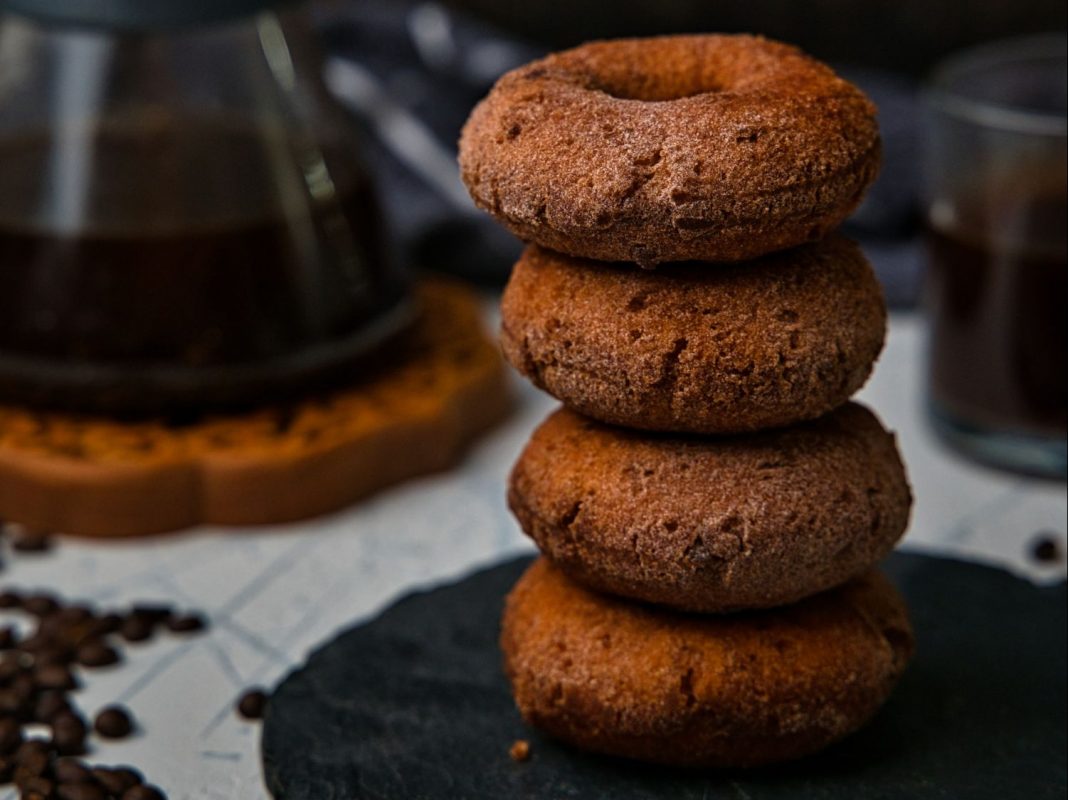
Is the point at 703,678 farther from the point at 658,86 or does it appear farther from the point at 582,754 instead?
the point at 658,86

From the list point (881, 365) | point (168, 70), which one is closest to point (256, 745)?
point (168, 70)

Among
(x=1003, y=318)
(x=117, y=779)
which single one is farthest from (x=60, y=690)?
(x=1003, y=318)

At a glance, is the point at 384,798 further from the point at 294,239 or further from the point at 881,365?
the point at 881,365

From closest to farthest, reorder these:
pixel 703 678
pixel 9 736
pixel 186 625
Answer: pixel 703 678, pixel 9 736, pixel 186 625

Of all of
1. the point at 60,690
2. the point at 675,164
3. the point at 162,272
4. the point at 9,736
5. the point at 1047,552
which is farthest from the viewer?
the point at 162,272

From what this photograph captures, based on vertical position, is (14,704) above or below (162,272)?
below

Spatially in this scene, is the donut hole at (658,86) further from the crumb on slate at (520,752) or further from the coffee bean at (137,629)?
the coffee bean at (137,629)

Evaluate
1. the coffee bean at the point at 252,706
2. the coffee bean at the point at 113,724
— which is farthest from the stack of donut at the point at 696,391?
the coffee bean at the point at 113,724
